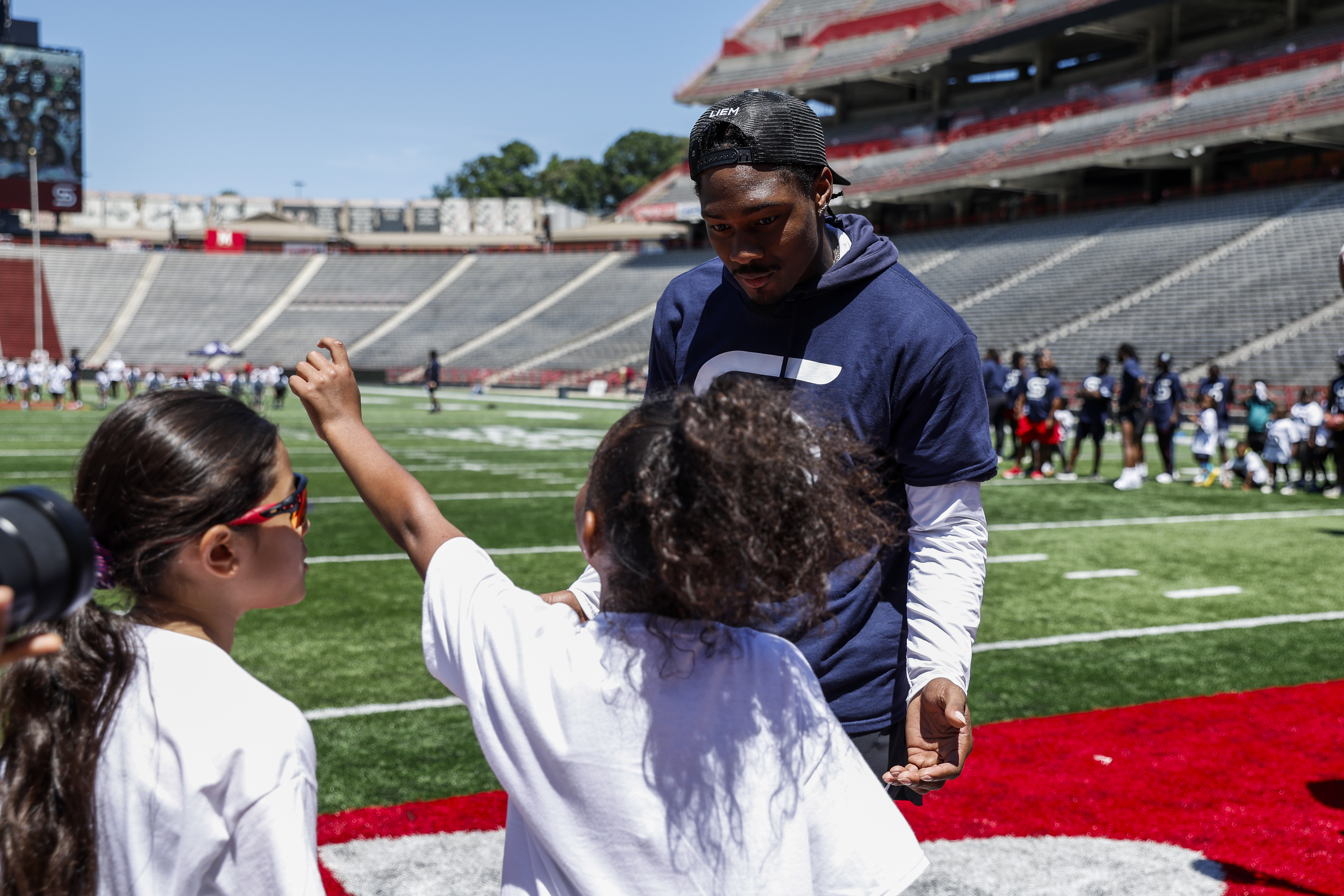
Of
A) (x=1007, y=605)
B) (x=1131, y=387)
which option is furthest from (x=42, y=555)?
(x=1131, y=387)

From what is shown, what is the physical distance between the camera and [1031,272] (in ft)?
119

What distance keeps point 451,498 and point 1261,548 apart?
8.08 meters

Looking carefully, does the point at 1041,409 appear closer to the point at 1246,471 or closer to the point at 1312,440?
the point at 1246,471

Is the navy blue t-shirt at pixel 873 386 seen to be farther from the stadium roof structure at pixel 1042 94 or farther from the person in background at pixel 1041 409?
the stadium roof structure at pixel 1042 94

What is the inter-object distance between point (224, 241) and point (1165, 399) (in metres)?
58.4

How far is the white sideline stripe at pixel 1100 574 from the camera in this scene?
28.7 ft

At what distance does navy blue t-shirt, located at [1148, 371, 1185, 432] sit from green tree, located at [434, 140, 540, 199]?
8202 cm

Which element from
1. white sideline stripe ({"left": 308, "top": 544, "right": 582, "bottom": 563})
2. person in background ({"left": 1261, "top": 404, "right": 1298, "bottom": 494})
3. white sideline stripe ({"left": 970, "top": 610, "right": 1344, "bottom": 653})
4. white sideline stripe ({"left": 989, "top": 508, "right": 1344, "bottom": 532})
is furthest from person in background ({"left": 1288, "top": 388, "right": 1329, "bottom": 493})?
white sideline stripe ({"left": 308, "top": 544, "right": 582, "bottom": 563})

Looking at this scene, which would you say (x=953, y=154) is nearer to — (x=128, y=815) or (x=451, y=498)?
(x=451, y=498)

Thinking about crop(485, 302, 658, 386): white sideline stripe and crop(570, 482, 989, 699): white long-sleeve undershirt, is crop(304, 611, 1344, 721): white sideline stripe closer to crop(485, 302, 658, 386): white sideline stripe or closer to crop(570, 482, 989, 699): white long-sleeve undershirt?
crop(570, 482, 989, 699): white long-sleeve undershirt

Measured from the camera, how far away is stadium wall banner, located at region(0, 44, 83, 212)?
156ft

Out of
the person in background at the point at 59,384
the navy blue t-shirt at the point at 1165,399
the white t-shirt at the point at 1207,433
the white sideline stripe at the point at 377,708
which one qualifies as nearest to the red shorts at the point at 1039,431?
the navy blue t-shirt at the point at 1165,399

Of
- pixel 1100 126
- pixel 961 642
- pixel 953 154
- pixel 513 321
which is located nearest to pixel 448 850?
pixel 961 642

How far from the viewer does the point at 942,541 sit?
82.1 inches
